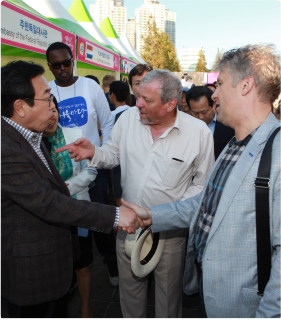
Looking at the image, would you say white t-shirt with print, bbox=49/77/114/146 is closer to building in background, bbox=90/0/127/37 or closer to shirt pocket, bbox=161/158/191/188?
shirt pocket, bbox=161/158/191/188

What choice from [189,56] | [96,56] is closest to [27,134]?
[96,56]

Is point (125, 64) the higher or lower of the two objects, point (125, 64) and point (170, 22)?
the lower

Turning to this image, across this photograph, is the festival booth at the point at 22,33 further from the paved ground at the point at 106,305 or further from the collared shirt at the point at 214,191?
the collared shirt at the point at 214,191

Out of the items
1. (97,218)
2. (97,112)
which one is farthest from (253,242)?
(97,112)

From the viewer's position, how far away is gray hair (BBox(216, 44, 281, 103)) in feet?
4.40

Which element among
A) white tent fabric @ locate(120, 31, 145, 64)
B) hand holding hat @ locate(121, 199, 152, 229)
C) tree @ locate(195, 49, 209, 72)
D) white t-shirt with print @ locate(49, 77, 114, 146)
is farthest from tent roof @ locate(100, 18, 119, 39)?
tree @ locate(195, 49, 209, 72)

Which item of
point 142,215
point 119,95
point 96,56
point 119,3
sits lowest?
point 142,215

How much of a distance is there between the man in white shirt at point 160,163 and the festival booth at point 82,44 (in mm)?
5319

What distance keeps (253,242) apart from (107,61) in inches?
390

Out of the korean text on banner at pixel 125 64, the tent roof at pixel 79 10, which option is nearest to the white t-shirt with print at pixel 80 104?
the korean text on banner at pixel 125 64

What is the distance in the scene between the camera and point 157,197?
87.3 inches

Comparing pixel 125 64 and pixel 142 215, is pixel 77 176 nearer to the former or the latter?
pixel 142 215

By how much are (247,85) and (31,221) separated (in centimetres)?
144

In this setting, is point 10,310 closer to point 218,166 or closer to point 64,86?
point 218,166
